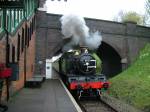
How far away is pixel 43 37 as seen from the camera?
131 feet

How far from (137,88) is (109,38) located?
1689 centimetres

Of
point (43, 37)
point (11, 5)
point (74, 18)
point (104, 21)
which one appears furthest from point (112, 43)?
point (11, 5)

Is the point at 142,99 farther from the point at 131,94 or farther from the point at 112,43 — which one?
the point at 112,43

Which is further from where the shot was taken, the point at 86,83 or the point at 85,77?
the point at 85,77

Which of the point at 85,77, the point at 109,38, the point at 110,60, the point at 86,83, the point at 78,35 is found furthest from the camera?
the point at 110,60

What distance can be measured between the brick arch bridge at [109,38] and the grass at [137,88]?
413cm

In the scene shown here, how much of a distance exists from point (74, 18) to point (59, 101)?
576 inches

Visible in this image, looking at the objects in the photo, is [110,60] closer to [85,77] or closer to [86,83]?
[85,77]

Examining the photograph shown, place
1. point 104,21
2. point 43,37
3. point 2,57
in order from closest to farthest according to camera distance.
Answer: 1. point 2,57
2. point 43,37
3. point 104,21

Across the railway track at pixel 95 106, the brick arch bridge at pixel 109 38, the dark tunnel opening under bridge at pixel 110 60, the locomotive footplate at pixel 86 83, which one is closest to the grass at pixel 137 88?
the railway track at pixel 95 106

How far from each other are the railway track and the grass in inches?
63.9

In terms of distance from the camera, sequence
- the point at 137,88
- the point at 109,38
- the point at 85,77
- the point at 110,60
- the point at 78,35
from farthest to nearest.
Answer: the point at 110,60 < the point at 109,38 < the point at 78,35 < the point at 137,88 < the point at 85,77

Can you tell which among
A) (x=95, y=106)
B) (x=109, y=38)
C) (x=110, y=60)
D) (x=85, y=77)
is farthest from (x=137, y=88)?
(x=110, y=60)

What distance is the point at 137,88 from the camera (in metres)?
27.5
